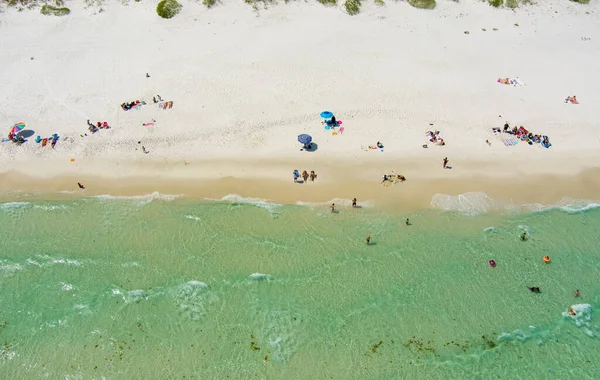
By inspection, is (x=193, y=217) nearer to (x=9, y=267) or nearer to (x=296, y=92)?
(x=9, y=267)

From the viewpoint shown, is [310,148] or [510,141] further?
[510,141]

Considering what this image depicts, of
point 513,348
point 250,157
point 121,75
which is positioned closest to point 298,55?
point 250,157

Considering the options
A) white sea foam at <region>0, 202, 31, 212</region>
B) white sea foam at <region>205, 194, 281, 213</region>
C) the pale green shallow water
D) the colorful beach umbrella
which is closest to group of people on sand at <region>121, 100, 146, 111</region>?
the colorful beach umbrella

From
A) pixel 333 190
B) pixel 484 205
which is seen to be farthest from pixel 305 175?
pixel 484 205

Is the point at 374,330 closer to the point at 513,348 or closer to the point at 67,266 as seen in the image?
the point at 513,348

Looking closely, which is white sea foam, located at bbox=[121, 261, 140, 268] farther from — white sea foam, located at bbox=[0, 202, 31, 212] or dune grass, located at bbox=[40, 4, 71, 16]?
dune grass, located at bbox=[40, 4, 71, 16]

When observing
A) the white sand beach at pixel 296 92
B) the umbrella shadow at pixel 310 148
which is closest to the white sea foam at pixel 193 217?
the white sand beach at pixel 296 92
